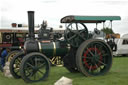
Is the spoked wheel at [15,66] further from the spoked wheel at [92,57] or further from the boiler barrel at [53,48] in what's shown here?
the spoked wheel at [92,57]

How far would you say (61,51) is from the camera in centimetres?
802

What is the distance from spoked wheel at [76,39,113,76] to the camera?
7.32 m

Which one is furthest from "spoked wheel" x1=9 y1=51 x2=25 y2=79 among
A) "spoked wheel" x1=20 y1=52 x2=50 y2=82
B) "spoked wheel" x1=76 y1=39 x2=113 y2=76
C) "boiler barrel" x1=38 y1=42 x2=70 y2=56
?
"spoked wheel" x1=76 y1=39 x2=113 y2=76

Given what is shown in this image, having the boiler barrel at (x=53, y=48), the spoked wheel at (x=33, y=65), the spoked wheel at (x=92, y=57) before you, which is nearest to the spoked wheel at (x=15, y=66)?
the boiler barrel at (x=53, y=48)

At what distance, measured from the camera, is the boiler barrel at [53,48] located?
307 inches

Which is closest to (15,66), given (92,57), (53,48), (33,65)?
(33,65)

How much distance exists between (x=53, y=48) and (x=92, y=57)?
4.65ft

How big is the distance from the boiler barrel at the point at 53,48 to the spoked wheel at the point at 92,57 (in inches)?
29.6

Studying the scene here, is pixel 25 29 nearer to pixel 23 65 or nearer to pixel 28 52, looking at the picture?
pixel 28 52

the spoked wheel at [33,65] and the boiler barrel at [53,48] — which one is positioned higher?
the boiler barrel at [53,48]

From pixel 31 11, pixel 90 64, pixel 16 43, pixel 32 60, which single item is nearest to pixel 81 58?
pixel 90 64

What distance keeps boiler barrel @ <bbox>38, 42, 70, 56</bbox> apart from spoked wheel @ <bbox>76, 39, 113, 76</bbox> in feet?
2.47

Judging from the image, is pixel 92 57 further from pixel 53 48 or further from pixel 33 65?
pixel 33 65

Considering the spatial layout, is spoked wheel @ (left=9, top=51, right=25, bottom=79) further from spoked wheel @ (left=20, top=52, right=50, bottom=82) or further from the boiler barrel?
spoked wheel @ (left=20, top=52, right=50, bottom=82)
